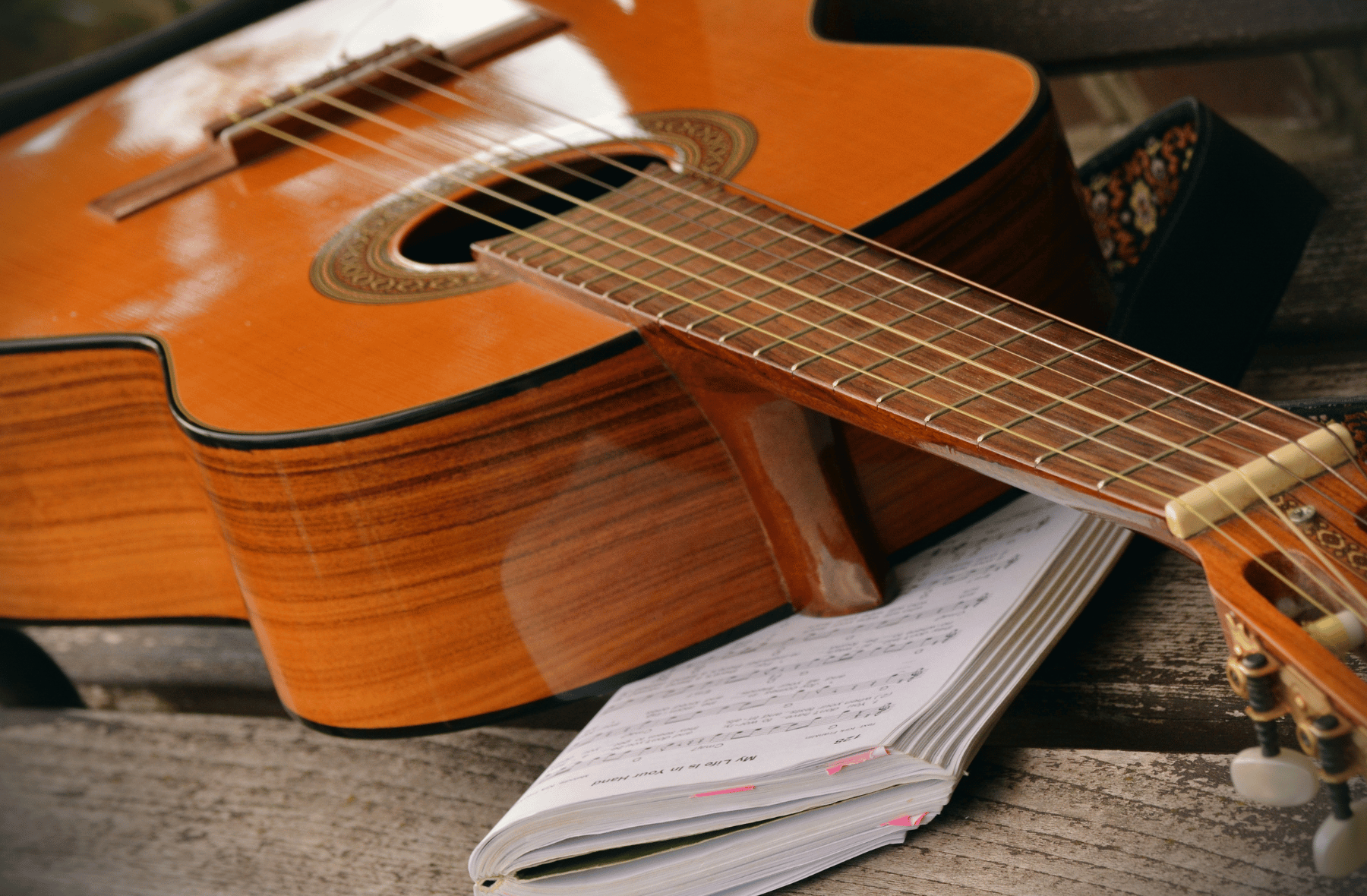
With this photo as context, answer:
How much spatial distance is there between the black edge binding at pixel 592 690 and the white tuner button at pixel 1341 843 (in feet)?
1.14

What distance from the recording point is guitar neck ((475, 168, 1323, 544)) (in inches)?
17.6

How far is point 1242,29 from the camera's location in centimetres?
100

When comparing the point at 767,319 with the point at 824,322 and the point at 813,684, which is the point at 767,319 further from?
the point at 813,684

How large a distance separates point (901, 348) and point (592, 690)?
0.27 m

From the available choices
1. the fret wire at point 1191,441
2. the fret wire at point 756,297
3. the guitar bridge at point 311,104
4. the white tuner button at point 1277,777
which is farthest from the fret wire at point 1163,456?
the guitar bridge at point 311,104

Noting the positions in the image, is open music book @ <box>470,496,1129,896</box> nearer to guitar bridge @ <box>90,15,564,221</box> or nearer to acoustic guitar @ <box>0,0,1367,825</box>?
acoustic guitar @ <box>0,0,1367,825</box>

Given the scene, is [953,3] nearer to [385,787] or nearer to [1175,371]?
[1175,371]

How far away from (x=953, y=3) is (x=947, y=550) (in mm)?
656

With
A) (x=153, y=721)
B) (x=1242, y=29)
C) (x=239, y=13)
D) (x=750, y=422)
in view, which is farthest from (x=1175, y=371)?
(x=239, y=13)

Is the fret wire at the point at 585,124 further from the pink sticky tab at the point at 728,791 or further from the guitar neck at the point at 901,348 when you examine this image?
the pink sticky tab at the point at 728,791

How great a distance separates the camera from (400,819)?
0.71 meters

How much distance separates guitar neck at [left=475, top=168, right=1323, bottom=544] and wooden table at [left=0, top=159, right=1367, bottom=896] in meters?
0.16

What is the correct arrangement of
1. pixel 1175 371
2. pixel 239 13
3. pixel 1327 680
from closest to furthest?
1. pixel 1327 680
2. pixel 1175 371
3. pixel 239 13

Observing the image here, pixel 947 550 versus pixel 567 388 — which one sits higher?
pixel 567 388
